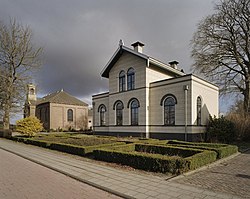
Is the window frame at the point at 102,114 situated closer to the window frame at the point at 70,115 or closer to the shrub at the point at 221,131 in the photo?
the shrub at the point at 221,131

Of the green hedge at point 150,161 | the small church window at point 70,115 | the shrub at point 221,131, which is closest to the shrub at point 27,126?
the green hedge at point 150,161

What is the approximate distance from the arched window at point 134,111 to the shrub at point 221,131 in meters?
7.54

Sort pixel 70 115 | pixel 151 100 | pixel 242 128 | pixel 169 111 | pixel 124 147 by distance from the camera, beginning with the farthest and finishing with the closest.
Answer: pixel 70 115
pixel 151 100
pixel 169 111
pixel 242 128
pixel 124 147

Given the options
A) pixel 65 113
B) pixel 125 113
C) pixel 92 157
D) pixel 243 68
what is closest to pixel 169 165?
pixel 92 157

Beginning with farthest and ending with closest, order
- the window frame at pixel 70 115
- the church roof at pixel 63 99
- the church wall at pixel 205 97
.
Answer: the window frame at pixel 70 115
the church roof at pixel 63 99
the church wall at pixel 205 97

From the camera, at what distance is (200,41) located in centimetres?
2686

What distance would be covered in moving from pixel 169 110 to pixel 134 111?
14.7 ft

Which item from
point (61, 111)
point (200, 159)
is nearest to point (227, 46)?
point (200, 159)

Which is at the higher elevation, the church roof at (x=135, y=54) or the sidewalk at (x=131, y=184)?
the church roof at (x=135, y=54)

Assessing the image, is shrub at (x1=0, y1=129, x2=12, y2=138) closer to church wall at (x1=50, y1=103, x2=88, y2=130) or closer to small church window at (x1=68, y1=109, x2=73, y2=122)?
church wall at (x1=50, y1=103, x2=88, y2=130)

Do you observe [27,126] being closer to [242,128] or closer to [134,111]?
[134,111]

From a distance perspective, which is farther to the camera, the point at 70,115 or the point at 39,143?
the point at 70,115

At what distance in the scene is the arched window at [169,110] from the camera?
66.8 feet

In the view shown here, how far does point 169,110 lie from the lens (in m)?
20.7
